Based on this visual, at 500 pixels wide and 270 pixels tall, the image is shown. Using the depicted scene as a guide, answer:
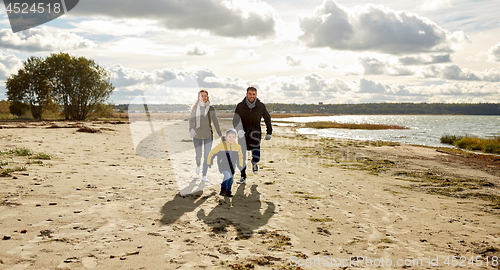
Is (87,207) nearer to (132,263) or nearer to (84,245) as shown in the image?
(84,245)

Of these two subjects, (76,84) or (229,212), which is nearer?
(229,212)

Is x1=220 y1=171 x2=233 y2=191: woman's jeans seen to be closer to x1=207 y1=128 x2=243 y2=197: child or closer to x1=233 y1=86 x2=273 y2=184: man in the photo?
x1=207 y1=128 x2=243 y2=197: child

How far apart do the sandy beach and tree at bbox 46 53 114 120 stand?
39302mm

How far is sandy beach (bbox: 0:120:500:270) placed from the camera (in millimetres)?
3928

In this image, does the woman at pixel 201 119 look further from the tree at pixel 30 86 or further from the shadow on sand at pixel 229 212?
the tree at pixel 30 86

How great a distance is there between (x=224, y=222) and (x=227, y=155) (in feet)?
7.98

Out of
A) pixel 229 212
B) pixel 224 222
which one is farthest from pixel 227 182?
pixel 224 222

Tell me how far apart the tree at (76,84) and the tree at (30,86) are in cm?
122

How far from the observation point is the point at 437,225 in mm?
6020

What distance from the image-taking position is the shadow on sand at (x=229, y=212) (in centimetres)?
515

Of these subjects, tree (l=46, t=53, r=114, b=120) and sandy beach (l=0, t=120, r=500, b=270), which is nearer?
sandy beach (l=0, t=120, r=500, b=270)

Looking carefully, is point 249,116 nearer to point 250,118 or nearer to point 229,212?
point 250,118

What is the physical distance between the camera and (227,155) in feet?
24.6

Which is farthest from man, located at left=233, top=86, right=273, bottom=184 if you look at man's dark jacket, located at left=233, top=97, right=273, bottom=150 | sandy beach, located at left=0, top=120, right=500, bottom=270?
sandy beach, located at left=0, top=120, right=500, bottom=270
